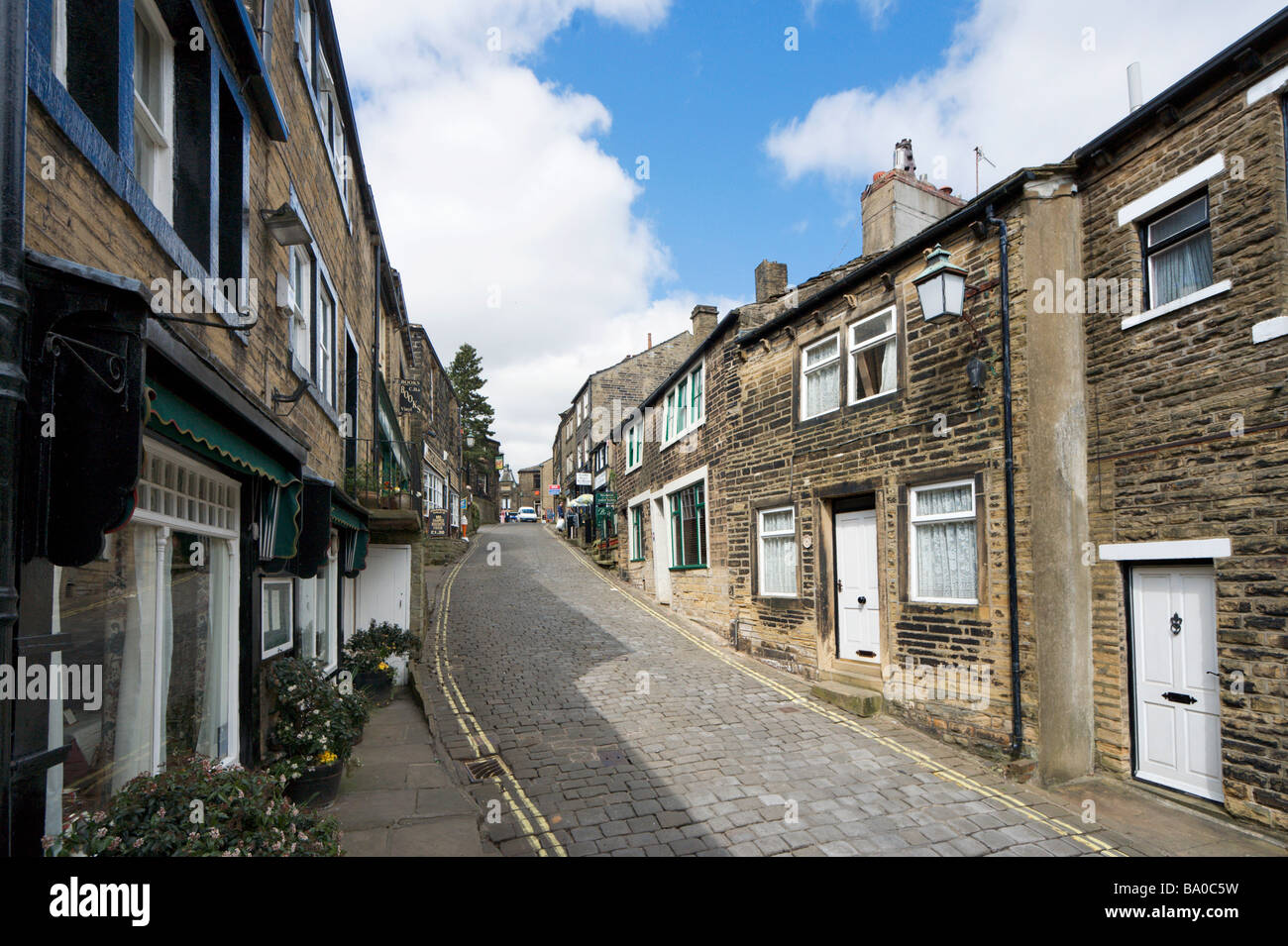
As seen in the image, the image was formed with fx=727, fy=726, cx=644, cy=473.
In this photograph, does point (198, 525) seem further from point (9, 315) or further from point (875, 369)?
point (875, 369)

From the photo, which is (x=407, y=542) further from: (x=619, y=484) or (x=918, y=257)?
(x=619, y=484)

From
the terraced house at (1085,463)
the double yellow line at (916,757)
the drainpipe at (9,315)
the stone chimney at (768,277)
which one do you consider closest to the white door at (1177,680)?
the terraced house at (1085,463)

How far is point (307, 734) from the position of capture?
6355mm

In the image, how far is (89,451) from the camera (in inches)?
103

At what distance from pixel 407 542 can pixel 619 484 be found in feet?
49.6

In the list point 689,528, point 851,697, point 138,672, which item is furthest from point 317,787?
point 689,528

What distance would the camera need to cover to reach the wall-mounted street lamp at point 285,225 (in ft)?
21.1

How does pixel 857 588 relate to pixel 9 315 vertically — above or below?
below

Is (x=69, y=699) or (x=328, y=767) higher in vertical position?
(x=69, y=699)

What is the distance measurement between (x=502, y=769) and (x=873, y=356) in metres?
7.97

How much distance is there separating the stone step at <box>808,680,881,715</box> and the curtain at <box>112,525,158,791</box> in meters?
8.53

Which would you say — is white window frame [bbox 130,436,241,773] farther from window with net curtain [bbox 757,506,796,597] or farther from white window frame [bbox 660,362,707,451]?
white window frame [bbox 660,362,707,451]

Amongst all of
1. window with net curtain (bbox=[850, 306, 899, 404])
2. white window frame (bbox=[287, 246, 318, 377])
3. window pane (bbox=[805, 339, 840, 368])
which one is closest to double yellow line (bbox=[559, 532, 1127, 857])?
window with net curtain (bbox=[850, 306, 899, 404])

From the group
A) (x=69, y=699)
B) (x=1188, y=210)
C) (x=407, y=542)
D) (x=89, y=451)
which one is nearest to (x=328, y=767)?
(x=69, y=699)
